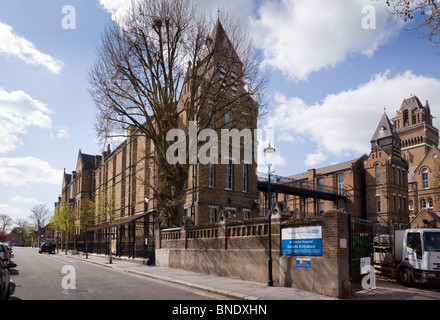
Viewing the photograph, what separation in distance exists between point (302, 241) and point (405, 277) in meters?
5.13

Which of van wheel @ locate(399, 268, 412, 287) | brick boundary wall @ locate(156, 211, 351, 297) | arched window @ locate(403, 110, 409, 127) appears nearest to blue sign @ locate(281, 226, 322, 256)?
brick boundary wall @ locate(156, 211, 351, 297)

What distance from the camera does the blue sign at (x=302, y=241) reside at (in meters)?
12.2

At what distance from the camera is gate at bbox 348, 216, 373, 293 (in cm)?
1201

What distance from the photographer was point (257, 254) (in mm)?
14766

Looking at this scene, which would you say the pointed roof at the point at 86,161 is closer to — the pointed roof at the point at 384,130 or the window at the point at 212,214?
the window at the point at 212,214

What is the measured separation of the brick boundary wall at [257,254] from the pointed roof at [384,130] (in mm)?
50087

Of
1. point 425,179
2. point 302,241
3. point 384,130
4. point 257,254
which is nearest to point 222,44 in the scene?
point 257,254

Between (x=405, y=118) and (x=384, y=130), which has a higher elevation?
(x=405, y=118)

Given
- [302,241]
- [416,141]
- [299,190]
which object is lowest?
[302,241]

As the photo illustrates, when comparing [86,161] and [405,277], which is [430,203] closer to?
[405,277]

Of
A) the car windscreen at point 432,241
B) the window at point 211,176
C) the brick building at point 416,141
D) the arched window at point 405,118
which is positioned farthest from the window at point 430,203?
the car windscreen at point 432,241
